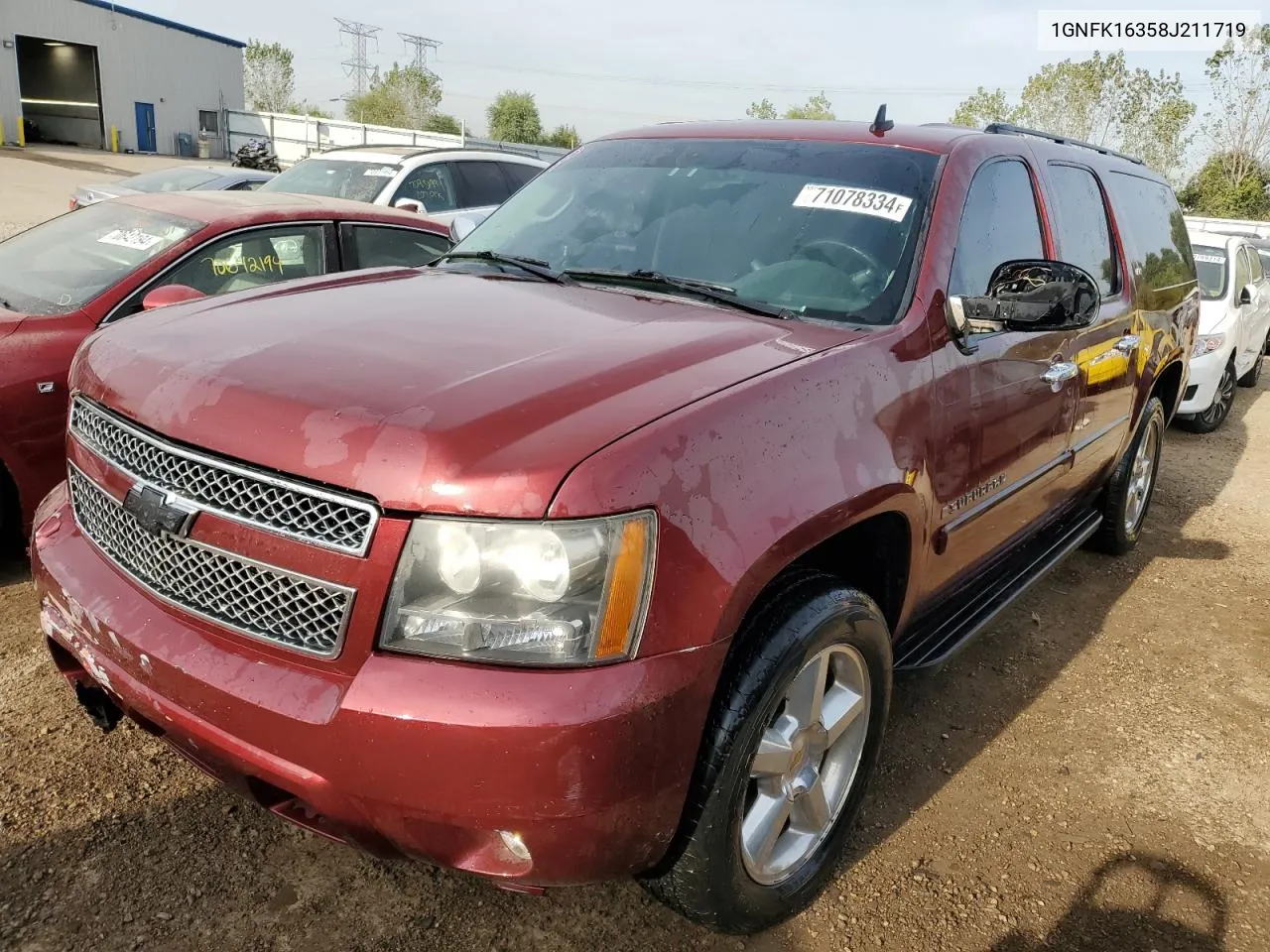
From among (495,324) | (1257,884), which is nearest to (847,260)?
(495,324)

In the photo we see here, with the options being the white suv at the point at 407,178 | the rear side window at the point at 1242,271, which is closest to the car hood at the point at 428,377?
the white suv at the point at 407,178

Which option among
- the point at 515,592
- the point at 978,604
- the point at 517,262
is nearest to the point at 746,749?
the point at 515,592

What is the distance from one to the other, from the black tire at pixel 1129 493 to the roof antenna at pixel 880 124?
2302mm

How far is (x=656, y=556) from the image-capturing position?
179 centimetres

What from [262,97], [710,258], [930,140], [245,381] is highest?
[262,97]

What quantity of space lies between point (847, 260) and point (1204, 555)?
3872 mm

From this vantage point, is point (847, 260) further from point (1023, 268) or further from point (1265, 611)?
point (1265, 611)

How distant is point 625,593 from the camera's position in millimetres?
1771

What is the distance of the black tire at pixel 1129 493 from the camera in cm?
482

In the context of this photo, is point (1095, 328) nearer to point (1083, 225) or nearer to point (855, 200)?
point (1083, 225)

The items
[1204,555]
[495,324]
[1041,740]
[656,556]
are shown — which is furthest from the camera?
[1204,555]

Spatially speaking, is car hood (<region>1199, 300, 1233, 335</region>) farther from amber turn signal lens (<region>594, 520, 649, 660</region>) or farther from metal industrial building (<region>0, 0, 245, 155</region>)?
metal industrial building (<region>0, 0, 245, 155</region>)

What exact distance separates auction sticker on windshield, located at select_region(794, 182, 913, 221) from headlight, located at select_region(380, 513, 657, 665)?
155 centimetres

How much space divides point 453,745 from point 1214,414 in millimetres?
8922
